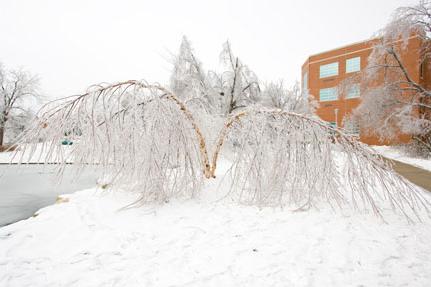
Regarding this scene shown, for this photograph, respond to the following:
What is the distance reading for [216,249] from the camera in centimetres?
229

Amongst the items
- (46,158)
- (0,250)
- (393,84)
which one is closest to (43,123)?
(46,158)

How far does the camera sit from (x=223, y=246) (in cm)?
235

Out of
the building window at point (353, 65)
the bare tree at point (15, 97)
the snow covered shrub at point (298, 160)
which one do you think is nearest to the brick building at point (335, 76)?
the building window at point (353, 65)

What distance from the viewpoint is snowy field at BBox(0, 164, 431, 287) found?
181 centimetres

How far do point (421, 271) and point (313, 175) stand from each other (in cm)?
164

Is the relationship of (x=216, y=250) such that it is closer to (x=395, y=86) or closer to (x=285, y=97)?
(x=395, y=86)

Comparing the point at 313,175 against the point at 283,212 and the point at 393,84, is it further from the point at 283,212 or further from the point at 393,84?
the point at 393,84

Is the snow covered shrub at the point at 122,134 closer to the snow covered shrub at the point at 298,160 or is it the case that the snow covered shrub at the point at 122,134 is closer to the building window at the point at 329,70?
the snow covered shrub at the point at 298,160

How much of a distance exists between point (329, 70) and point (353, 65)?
2.33m

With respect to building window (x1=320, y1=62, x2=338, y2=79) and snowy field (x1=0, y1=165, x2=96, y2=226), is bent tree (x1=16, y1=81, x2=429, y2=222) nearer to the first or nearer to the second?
snowy field (x1=0, y1=165, x2=96, y2=226)

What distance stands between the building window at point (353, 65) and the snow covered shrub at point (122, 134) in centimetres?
2471

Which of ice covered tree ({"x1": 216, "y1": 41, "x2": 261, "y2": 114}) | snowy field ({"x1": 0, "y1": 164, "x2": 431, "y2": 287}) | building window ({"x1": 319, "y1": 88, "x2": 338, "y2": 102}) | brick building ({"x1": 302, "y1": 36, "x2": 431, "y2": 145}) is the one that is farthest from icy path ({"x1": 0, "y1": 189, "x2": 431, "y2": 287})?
building window ({"x1": 319, "y1": 88, "x2": 338, "y2": 102})

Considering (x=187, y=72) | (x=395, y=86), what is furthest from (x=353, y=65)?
(x=187, y=72)

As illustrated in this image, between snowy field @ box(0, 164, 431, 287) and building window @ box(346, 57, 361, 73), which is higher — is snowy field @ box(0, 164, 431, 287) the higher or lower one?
the lower one
